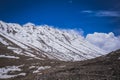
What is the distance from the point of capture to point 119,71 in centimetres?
2725

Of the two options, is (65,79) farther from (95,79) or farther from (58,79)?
(95,79)

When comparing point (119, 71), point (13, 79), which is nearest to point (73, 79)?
point (119, 71)

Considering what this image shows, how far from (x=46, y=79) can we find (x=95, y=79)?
31.1ft

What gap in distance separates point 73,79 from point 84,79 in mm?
1826

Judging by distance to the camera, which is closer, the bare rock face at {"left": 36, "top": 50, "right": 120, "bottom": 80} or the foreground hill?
the bare rock face at {"left": 36, "top": 50, "right": 120, "bottom": 80}

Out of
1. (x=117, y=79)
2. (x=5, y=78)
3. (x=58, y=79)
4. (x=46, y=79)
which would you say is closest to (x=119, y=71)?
(x=117, y=79)

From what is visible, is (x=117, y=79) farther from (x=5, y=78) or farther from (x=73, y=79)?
(x=5, y=78)

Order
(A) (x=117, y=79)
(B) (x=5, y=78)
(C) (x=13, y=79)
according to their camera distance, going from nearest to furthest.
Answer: (A) (x=117, y=79)
(C) (x=13, y=79)
(B) (x=5, y=78)

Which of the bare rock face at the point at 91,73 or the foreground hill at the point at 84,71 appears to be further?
the foreground hill at the point at 84,71

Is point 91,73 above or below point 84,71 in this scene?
below

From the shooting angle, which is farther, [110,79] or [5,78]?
[5,78]

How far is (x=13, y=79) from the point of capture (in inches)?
2111

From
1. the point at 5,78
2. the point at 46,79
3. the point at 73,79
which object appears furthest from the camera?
the point at 5,78

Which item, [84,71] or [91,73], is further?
[84,71]
